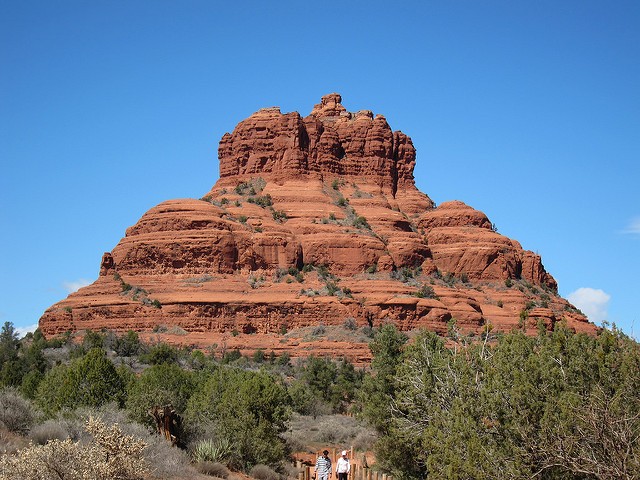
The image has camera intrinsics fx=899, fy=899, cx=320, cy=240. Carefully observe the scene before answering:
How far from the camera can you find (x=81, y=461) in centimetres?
1728

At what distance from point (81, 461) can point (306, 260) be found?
7613 cm

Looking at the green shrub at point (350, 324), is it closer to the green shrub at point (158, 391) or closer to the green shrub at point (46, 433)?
the green shrub at point (158, 391)

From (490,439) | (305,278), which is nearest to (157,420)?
(490,439)

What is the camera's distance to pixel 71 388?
33.4 m

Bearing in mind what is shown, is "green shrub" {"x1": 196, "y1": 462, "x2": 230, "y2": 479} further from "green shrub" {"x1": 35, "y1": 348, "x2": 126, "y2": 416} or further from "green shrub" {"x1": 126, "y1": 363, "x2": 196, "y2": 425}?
"green shrub" {"x1": 35, "y1": 348, "x2": 126, "y2": 416}

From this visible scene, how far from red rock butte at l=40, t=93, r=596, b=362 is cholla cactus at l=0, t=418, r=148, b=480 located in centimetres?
5871

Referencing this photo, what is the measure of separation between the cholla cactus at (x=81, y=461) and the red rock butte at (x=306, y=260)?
193 ft

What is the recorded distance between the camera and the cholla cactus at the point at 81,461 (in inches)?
650

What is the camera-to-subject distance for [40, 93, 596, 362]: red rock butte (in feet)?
281

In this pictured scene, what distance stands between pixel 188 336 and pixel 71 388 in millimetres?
50965

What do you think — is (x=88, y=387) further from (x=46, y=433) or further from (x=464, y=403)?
(x=464, y=403)

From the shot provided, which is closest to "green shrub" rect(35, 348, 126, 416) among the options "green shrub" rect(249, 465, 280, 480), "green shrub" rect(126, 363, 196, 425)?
"green shrub" rect(126, 363, 196, 425)

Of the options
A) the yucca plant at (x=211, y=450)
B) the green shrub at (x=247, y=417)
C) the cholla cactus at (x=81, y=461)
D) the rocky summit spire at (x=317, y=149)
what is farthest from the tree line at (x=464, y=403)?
the rocky summit spire at (x=317, y=149)

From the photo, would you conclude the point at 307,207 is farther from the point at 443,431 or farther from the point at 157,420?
the point at 443,431
